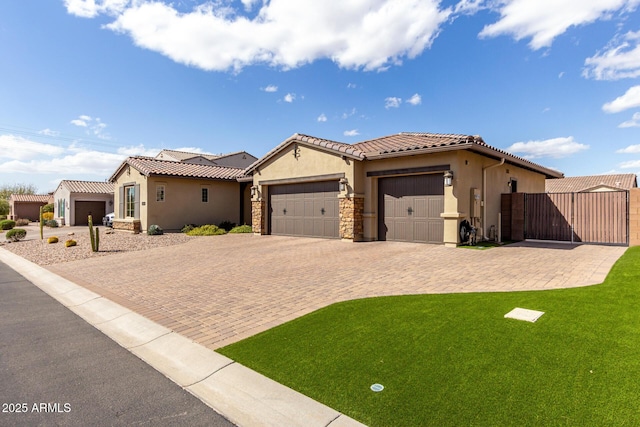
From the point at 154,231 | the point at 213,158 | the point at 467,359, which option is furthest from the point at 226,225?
the point at 213,158

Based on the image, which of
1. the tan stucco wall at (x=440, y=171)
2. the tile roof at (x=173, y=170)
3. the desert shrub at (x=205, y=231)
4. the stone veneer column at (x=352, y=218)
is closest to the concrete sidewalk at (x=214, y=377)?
the stone veneer column at (x=352, y=218)

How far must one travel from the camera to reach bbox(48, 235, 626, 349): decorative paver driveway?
559 centimetres

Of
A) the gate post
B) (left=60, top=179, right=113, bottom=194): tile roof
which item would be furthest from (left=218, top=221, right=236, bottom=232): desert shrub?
the gate post

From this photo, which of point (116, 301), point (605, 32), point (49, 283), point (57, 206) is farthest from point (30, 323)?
point (57, 206)

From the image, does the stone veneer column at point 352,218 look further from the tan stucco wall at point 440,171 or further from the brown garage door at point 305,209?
the brown garage door at point 305,209

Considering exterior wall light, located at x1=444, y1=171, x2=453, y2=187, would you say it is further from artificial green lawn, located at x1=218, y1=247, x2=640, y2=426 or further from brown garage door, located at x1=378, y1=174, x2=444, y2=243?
artificial green lawn, located at x1=218, y1=247, x2=640, y2=426

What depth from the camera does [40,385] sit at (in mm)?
3568

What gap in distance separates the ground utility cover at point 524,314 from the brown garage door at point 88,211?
3733cm

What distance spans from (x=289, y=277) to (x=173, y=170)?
1630 centimetres

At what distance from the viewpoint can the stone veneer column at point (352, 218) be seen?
46.9 ft

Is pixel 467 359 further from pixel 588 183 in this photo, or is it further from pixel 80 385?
pixel 588 183

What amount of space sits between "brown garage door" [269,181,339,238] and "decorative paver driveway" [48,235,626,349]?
3.21 metres

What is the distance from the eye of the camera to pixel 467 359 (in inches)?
140

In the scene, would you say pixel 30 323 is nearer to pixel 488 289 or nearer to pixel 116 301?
pixel 116 301
